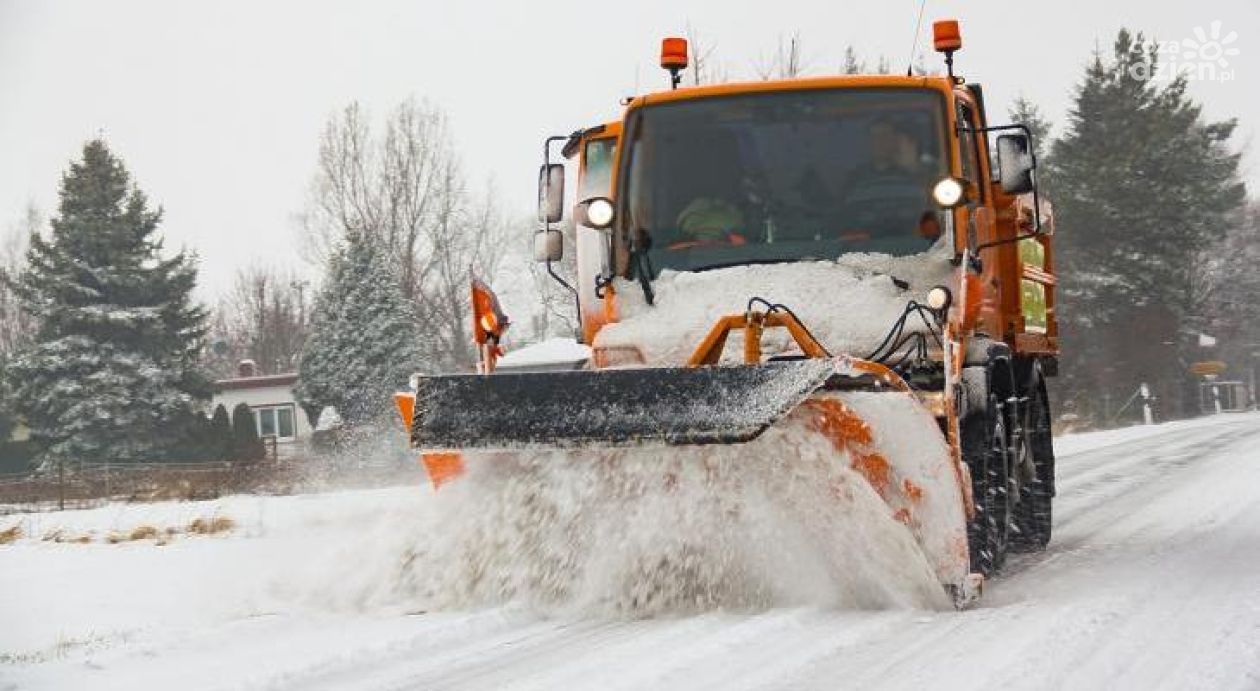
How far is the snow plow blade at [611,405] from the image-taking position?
5906 mm

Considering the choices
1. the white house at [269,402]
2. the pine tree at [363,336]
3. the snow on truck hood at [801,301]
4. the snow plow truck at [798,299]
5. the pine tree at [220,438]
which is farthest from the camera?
the white house at [269,402]

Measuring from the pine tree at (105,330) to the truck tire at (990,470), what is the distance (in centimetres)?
3151

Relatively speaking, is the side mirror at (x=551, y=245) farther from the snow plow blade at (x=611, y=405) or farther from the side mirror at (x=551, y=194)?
the snow plow blade at (x=611, y=405)

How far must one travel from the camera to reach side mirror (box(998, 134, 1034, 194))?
7.36 meters

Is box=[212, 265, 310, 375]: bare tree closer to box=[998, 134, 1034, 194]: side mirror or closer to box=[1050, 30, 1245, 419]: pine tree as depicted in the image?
box=[1050, 30, 1245, 419]: pine tree

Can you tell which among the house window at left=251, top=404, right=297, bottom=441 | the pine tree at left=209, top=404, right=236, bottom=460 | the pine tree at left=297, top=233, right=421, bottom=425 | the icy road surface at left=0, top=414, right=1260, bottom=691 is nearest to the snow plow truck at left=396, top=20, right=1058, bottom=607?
the icy road surface at left=0, top=414, right=1260, bottom=691

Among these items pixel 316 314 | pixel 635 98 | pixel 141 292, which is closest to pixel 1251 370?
pixel 316 314

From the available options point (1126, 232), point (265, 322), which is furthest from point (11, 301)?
point (1126, 232)

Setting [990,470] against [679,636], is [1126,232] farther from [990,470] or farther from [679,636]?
[679,636]

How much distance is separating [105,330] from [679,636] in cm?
3505

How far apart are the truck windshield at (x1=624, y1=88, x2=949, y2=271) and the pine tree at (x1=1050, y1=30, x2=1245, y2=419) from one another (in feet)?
115

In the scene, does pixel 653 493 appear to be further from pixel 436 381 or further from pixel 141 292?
pixel 141 292

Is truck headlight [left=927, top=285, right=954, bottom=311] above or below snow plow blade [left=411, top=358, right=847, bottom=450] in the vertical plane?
above

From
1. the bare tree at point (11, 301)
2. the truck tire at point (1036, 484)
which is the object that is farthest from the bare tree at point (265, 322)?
the truck tire at point (1036, 484)
